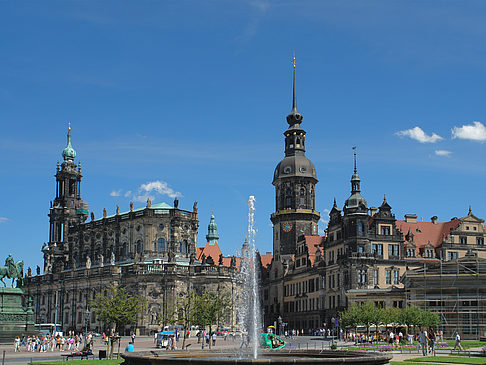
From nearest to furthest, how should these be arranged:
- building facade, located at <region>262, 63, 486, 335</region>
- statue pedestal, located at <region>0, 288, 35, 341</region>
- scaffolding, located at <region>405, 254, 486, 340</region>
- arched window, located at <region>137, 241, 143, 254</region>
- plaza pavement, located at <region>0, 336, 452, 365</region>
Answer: plaza pavement, located at <region>0, 336, 452, 365</region>, statue pedestal, located at <region>0, 288, 35, 341</region>, scaffolding, located at <region>405, 254, 486, 340</region>, building facade, located at <region>262, 63, 486, 335</region>, arched window, located at <region>137, 241, 143, 254</region>

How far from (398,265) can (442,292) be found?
1411cm

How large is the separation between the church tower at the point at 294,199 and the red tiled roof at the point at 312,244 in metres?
4.95

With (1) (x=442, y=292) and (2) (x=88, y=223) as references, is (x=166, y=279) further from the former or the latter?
(1) (x=442, y=292)

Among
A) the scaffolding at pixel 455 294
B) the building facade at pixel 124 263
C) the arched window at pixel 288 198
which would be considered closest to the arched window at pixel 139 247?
the building facade at pixel 124 263

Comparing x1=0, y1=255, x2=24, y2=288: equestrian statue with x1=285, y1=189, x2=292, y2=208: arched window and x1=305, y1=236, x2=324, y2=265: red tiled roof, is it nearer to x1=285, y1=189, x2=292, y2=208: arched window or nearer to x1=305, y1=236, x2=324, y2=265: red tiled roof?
x1=305, y1=236, x2=324, y2=265: red tiled roof

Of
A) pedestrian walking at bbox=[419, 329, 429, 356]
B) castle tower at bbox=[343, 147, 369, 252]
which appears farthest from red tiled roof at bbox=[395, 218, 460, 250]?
pedestrian walking at bbox=[419, 329, 429, 356]

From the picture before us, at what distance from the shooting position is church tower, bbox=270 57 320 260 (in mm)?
111562

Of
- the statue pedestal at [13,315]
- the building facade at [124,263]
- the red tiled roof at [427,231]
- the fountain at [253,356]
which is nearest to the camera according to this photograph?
the fountain at [253,356]

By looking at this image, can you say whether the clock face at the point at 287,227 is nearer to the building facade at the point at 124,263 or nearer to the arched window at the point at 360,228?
the building facade at the point at 124,263

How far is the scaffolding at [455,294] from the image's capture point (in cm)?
6831

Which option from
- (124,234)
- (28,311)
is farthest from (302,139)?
(28,311)

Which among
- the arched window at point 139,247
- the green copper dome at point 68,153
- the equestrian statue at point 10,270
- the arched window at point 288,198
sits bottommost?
the equestrian statue at point 10,270

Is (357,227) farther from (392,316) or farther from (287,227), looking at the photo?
(287,227)

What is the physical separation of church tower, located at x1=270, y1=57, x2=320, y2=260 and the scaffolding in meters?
39.6
